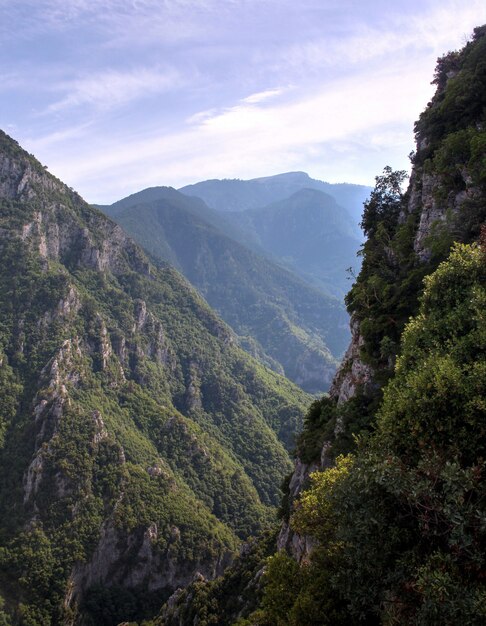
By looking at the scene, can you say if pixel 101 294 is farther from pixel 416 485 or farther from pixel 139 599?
pixel 416 485

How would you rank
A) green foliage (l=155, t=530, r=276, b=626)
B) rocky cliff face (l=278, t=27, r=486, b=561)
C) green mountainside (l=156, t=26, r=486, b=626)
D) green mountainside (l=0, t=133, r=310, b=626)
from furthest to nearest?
green mountainside (l=0, t=133, r=310, b=626)
green foliage (l=155, t=530, r=276, b=626)
rocky cliff face (l=278, t=27, r=486, b=561)
green mountainside (l=156, t=26, r=486, b=626)

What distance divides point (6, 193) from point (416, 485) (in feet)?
565

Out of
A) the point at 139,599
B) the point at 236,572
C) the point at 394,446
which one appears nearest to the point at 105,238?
the point at 139,599

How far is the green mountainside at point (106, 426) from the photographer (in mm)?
90562

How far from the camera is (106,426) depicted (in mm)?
115250

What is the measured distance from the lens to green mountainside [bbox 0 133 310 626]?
90.6 m

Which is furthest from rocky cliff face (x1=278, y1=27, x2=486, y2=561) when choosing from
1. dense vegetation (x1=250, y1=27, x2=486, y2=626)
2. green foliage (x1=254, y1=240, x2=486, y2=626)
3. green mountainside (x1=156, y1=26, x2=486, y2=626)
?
green foliage (x1=254, y1=240, x2=486, y2=626)

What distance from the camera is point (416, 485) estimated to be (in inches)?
506

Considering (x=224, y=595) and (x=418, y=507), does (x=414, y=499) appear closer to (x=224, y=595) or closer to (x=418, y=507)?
(x=418, y=507)

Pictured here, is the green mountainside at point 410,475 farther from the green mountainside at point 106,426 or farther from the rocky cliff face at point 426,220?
the green mountainside at point 106,426

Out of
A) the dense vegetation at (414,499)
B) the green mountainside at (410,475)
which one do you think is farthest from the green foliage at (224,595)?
the dense vegetation at (414,499)

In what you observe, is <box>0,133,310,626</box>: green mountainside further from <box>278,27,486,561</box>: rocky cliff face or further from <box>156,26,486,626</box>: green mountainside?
<box>156,26,486,626</box>: green mountainside

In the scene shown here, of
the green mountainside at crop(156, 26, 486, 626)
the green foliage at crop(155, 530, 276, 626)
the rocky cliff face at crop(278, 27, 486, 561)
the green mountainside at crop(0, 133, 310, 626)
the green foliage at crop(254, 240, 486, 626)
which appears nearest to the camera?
the green foliage at crop(254, 240, 486, 626)

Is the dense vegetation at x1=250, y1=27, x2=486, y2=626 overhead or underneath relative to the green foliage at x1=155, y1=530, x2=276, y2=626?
overhead
